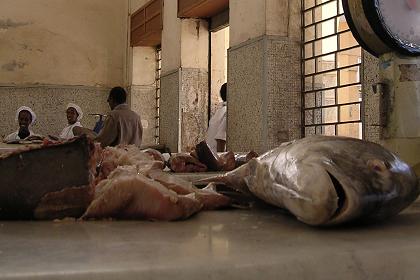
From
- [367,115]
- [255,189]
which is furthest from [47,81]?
[255,189]

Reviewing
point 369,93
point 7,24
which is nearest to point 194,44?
point 369,93

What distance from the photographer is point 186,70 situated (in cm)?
830

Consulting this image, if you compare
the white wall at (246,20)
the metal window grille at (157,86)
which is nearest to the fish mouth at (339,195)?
the white wall at (246,20)

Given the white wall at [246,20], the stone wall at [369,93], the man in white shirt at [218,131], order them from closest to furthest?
1. the stone wall at [369,93]
2. the white wall at [246,20]
3. the man in white shirt at [218,131]

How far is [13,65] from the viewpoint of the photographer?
35.6ft

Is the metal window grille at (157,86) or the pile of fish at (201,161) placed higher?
the metal window grille at (157,86)

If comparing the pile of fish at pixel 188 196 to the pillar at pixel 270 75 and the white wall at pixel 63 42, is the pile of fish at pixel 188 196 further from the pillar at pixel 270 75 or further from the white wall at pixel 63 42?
the white wall at pixel 63 42

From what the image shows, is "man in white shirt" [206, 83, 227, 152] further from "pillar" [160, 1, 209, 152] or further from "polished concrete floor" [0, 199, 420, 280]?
"polished concrete floor" [0, 199, 420, 280]

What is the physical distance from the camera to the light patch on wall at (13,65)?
1080 cm

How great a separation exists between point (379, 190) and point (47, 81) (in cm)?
1046

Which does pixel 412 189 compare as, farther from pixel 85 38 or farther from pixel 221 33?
pixel 85 38

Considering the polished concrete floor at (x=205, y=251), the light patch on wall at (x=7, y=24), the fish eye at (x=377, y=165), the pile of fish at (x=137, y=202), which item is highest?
the light patch on wall at (x=7, y=24)

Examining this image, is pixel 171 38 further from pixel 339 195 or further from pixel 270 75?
pixel 339 195

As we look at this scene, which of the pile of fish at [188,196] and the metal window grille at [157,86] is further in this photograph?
the metal window grille at [157,86]
